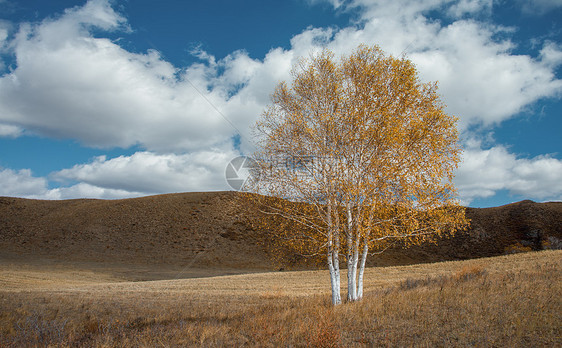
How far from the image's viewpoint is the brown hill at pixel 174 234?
206 ft

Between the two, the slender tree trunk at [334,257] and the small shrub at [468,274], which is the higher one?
the slender tree trunk at [334,257]

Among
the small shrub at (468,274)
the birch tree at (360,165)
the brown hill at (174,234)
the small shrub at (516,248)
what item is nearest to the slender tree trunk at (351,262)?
the birch tree at (360,165)

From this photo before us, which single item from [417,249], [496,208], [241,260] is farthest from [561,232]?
[241,260]

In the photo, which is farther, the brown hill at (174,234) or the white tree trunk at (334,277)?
the brown hill at (174,234)

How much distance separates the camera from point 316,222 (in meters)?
15.4

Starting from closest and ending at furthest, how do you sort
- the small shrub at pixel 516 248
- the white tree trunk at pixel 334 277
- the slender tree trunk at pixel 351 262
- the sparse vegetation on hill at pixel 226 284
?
the sparse vegetation on hill at pixel 226 284 → the white tree trunk at pixel 334 277 → the slender tree trunk at pixel 351 262 → the small shrub at pixel 516 248

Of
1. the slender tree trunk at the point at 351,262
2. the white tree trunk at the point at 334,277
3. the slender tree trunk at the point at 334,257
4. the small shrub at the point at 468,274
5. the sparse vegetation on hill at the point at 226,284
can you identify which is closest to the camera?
the sparse vegetation on hill at the point at 226,284

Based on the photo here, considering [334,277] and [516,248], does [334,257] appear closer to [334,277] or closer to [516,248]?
[334,277]

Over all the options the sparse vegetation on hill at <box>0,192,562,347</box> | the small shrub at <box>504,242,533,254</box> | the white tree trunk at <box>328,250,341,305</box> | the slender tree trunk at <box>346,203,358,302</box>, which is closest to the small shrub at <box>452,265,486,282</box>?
the sparse vegetation on hill at <box>0,192,562,347</box>

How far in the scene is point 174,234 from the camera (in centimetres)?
A: 7262

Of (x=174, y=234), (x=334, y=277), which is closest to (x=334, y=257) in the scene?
(x=334, y=277)

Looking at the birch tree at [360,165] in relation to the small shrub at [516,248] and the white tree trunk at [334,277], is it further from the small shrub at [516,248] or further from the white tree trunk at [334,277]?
the small shrub at [516,248]

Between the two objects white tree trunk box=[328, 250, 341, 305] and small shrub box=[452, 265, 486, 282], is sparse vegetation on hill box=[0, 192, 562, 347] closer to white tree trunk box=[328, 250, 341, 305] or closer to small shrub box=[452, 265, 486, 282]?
small shrub box=[452, 265, 486, 282]

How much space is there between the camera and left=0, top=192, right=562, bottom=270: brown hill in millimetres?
62812
